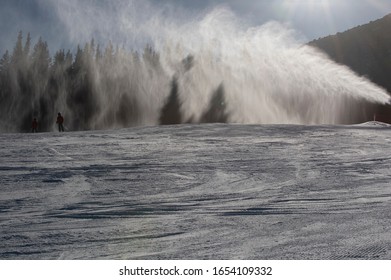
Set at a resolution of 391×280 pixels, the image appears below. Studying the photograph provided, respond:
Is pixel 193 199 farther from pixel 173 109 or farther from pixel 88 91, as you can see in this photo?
pixel 88 91

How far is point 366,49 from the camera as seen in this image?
66688 millimetres

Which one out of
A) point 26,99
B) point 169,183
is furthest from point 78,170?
point 26,99

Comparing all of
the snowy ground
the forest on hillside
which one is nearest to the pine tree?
the forest on hillside

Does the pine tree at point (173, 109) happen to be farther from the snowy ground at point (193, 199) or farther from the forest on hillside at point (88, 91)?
the snowy ground at point (193, 199)

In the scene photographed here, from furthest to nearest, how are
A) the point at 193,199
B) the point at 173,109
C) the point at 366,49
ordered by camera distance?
the point at 366,49 < the point at 173,109 < the point at 193,199

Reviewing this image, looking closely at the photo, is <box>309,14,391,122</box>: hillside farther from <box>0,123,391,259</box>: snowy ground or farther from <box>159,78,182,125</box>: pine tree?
<box>0,123,391,259</box>: snowy ground

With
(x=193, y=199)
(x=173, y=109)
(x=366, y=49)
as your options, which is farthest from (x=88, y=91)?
(x=366, y=49)

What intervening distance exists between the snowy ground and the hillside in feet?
172

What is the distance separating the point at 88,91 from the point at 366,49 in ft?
135

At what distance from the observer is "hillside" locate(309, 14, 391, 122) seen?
207 ft
